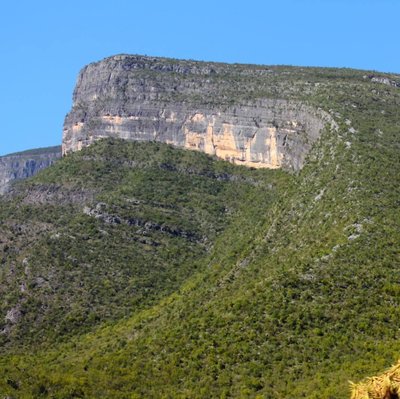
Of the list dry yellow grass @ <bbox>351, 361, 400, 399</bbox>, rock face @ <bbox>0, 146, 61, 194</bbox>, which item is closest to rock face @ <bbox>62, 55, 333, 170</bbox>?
rock face @ <bbox>0, 146, 61, 194</bbox>

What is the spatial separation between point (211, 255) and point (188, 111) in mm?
32447

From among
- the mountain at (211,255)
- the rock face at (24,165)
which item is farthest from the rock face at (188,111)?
the rock face at (24,165)

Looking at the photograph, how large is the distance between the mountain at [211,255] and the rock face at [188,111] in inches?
16.5

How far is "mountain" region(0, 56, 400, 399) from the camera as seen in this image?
5512 cm

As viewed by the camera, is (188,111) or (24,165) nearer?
(188,111)

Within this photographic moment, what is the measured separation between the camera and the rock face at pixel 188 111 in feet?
364

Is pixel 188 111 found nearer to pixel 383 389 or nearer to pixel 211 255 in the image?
pixel 211 255

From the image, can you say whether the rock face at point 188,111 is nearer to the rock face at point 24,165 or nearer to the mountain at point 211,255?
the mountain at point 211,255

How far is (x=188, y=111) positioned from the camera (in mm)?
121125

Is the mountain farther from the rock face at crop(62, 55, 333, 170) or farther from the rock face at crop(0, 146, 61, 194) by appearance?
the rock face at crop(0, 146, 61, 194)

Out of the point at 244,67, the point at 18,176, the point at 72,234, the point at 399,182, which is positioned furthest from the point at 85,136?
the point at 18,176

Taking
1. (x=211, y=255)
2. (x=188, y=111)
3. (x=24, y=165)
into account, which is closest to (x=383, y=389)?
(x=211, y=255)

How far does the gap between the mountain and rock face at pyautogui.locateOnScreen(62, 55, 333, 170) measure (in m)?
0.42

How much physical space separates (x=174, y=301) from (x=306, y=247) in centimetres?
1342
